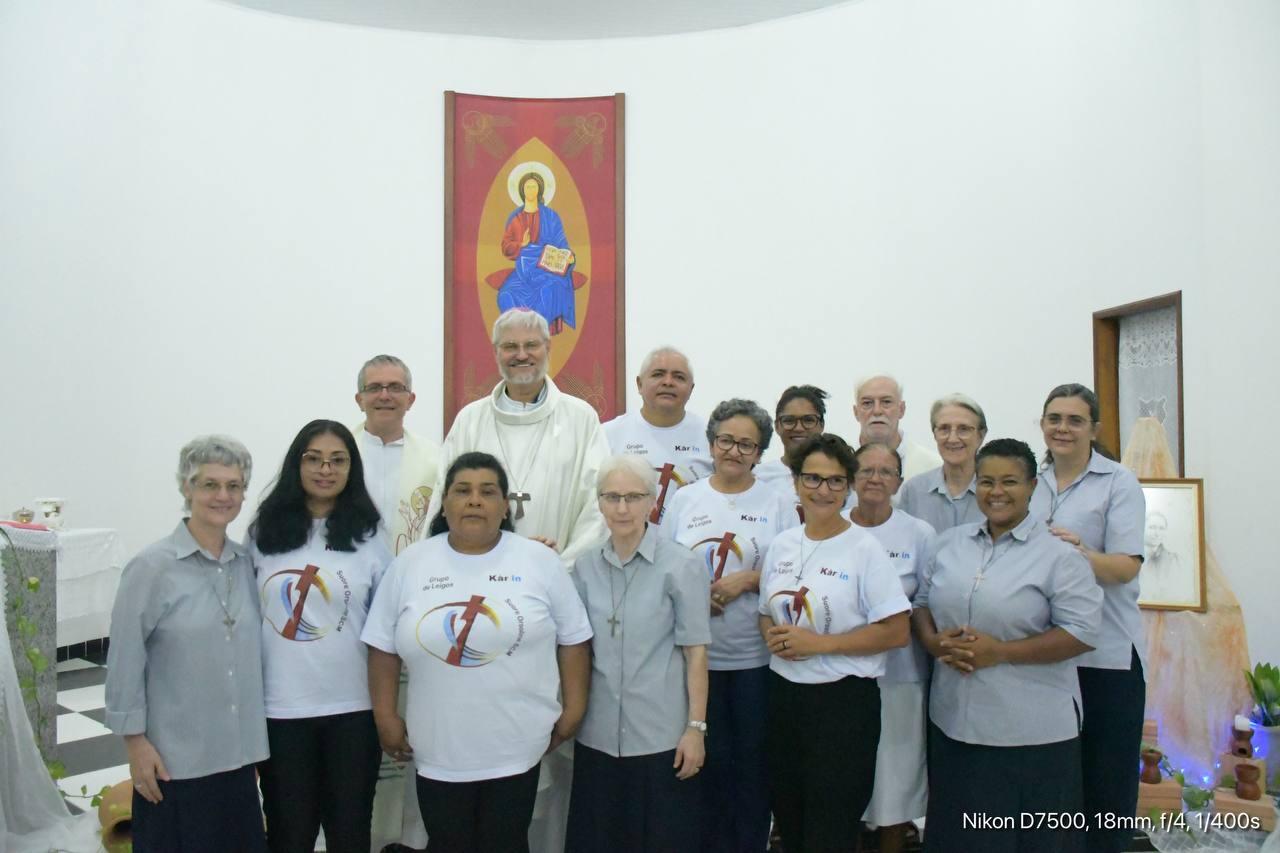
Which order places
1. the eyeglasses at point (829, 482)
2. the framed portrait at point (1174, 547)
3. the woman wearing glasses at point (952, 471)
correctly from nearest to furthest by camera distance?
the eyeglasses at point (829, 482), the woman wearing glasses at point (952, 471), the framed portrait at point (1174, 547)

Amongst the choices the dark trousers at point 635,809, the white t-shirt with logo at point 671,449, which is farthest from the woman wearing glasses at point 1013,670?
the white t-shirt with logo at point 671,449

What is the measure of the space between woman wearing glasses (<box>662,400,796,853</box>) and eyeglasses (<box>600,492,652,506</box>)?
389mm

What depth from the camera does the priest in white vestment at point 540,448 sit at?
3238mm

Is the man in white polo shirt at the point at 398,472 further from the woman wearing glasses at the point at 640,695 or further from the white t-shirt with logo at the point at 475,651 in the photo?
the woman wearing glasses at the point at 640,695

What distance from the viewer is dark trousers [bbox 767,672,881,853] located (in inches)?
105

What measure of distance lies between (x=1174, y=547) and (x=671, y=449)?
98.3 inches

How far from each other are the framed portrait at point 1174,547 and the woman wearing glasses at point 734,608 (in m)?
2.26

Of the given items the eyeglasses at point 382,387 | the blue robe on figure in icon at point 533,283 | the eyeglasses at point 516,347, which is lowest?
the eyeglasses at point 382,387

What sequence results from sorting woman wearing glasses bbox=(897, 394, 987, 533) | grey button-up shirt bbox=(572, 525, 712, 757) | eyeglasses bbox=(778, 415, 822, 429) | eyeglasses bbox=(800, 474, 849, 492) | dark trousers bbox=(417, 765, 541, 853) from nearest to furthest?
dark trousers bbox=(417, 765, 541, 853), grey button-up shirt bbox=(572, 525, 712, 757), eyeglasses bbox=(800, 474, 849, 492), woman wearing glasses bbox=(897, 394, 987, 533), eyeglasses bbox=(778, 415, 822, 429)

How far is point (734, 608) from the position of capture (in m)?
2.94

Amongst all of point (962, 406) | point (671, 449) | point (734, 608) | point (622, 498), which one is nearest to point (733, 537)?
point (734, 608)

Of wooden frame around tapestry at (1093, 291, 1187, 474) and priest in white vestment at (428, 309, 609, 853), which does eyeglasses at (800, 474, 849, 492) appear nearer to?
priest in white vestment at (428, 309, 609, 853)

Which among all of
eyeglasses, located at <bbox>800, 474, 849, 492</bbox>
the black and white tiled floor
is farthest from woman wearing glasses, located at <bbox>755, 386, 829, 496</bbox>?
the black and white tiled floor

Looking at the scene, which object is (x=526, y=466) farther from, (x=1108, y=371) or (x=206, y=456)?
(x=1108, y=371)
